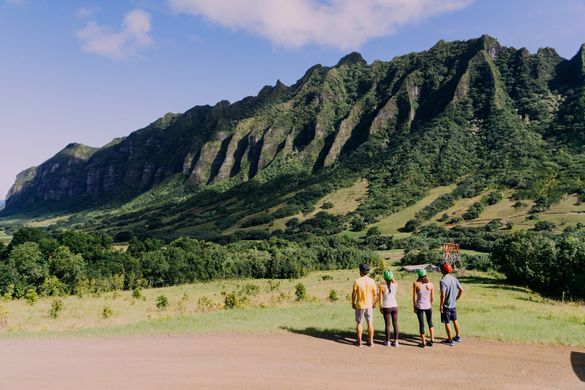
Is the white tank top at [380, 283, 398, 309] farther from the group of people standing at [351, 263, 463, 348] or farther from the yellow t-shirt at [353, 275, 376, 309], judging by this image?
the yellow t-shirt at [353, 275, 376, 309]

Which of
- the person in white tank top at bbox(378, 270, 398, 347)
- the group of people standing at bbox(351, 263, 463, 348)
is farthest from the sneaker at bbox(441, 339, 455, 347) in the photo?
the person in white tank top at bbox(378, 270, 398, 347)

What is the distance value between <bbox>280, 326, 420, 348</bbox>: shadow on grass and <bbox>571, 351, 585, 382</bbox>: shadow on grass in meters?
4.67

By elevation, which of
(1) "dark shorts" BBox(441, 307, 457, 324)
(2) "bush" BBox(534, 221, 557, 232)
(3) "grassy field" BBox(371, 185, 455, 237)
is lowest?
(1) "dark shorts" BBox(441, 307, 457, 324)

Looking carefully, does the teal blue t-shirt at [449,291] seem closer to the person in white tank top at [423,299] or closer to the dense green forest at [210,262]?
the person in white tank top at [423,299]

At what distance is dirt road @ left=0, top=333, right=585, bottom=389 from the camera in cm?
1163

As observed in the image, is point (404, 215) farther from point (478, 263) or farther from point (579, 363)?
point (579, 363)

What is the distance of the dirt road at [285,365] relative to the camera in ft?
38.2

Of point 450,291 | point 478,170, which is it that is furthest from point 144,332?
point 478,170

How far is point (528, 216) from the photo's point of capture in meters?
121

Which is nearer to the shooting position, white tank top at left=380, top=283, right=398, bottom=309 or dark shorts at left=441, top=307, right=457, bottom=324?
white tank top at left=380, top=283, right=398, bottom=309

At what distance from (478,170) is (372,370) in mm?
177638

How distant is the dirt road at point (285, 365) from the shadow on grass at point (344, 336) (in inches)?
4.6

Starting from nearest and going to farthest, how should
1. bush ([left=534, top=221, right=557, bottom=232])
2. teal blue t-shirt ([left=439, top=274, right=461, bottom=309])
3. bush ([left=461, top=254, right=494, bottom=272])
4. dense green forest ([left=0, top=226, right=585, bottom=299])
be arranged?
teal blue t-shirt ([left=439, top=274, right=461, bottom=309]) < dense green forest ([left=0, top=226, right=585, bottom=299]) < bush ([left=461, top=254, right=494, bottom=272]) < bush ([left=534, top=221, right=557, bottom=232])

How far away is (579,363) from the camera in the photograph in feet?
42.0
